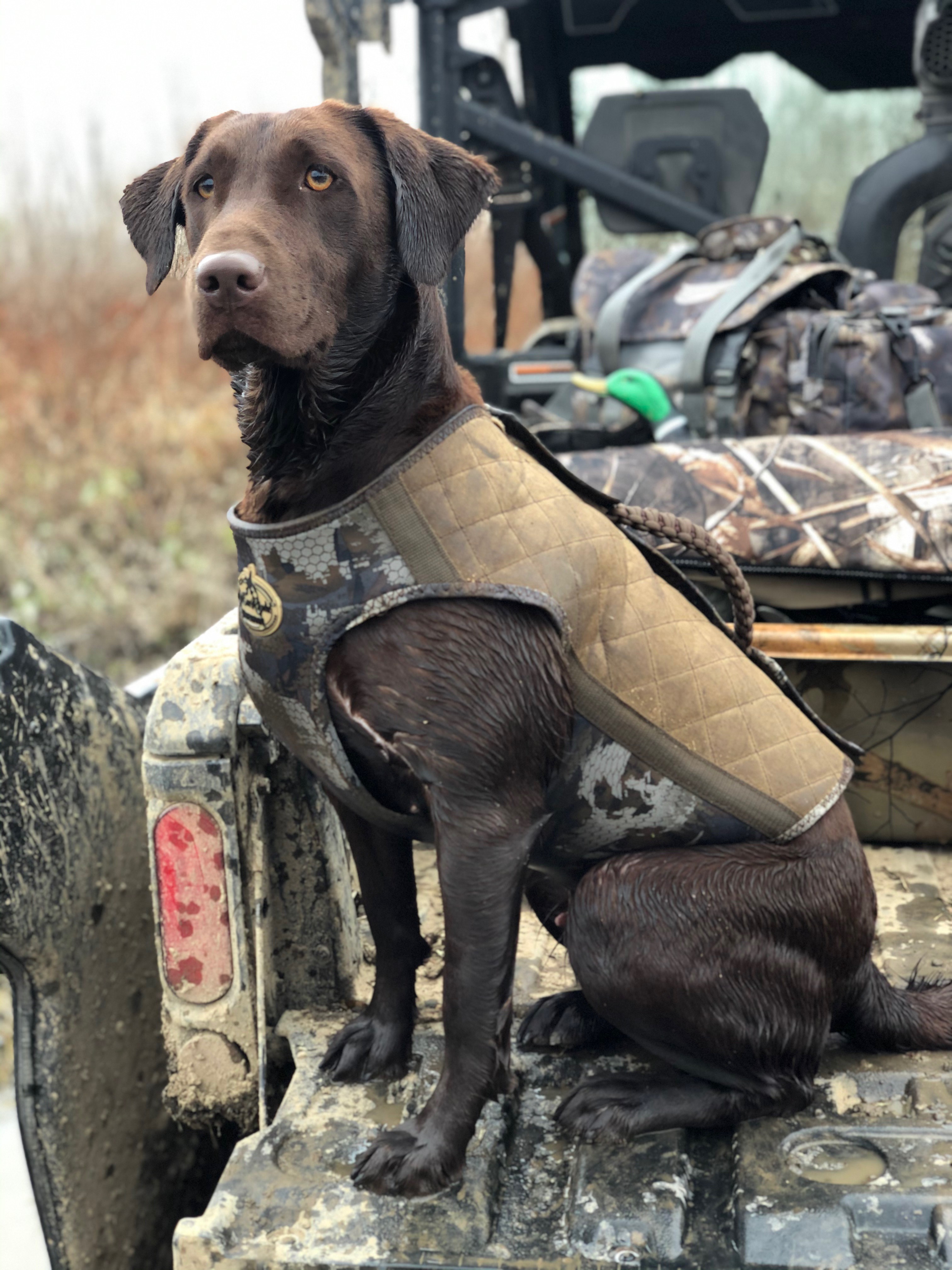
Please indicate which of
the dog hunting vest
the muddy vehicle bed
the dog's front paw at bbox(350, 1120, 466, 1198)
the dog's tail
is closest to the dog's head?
the dog hunting vest

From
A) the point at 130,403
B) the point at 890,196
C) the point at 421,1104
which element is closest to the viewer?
the point at 421,1104

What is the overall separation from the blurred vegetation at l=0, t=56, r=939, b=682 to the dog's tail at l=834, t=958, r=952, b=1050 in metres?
3.63

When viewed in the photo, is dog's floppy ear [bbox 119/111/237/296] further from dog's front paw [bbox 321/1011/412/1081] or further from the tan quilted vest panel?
dog's front paw [bbox 321/1011/412/1081]

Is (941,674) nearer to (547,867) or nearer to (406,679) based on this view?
(547,867)

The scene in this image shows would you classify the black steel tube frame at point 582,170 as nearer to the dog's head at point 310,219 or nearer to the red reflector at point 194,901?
the dog's head at point 310,219

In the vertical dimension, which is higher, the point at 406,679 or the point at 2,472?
the point at 406,679

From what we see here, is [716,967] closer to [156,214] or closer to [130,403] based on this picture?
[156,214]

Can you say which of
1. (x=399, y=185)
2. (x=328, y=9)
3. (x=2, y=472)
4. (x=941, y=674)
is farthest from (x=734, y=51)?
(x=2, y=472)

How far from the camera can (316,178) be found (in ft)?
4.88

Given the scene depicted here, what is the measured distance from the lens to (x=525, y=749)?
63.5 inches

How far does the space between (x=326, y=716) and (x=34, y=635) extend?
609 millimetres

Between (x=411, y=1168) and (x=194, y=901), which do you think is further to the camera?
(x=194, y=901)

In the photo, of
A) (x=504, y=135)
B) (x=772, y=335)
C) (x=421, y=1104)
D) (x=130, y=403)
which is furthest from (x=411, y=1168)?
(x=130, y=403)

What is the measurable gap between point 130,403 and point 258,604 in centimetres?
805
